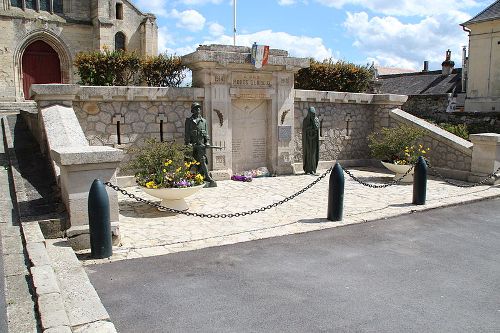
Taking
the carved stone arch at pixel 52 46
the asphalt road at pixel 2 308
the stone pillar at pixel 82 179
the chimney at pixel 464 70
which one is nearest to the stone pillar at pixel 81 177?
the stone pillar at pixel 82 179

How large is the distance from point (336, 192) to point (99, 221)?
11.7 ft

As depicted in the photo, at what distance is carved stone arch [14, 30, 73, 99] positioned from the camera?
20.3 m

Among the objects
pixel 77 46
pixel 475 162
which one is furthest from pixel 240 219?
pixel 77 46

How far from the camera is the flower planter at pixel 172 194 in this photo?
701cm

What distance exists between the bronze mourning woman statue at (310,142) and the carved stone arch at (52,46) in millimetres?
15046

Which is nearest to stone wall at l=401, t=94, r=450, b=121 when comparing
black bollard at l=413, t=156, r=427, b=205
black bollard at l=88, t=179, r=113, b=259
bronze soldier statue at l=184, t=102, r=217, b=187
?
black bollard at l=413, t=156, r=427, b=205

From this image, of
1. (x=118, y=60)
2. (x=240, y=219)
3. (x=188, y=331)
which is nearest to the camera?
(x=188, y=331)

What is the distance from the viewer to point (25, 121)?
11.1m

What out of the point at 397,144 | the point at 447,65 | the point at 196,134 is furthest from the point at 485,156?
the point at 447,65

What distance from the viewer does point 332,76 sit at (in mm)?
13281

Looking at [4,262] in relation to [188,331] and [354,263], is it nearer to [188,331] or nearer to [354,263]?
[188,331]

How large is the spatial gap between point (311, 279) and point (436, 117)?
68.3ft

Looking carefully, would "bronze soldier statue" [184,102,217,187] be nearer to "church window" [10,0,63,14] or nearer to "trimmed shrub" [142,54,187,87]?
"trimmed shrub" [142,54,187,87]

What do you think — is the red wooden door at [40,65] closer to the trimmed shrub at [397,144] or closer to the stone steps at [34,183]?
the stone steps at [34,183]
